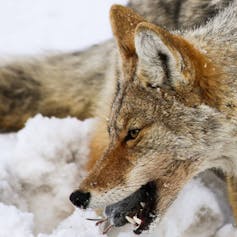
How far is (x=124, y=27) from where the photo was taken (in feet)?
12.6

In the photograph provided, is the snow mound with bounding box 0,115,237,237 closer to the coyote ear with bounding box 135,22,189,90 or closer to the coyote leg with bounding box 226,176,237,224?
the coyote leg with bounding box 226,176,237,224

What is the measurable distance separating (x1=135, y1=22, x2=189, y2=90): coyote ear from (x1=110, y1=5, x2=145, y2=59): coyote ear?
238mm

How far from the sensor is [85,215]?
449 cm

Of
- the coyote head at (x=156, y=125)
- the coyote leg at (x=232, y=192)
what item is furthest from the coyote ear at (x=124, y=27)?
the coyote leg at (x=232, y=192)

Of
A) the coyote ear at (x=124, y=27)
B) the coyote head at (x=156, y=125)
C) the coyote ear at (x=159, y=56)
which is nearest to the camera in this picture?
the coyote ear at (x=159, y=56)

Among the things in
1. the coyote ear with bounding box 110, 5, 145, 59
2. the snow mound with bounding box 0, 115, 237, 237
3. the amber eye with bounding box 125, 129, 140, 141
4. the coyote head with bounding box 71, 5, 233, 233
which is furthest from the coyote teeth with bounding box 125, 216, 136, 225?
the coyote ear with bounding box 110, 5, 145, 59

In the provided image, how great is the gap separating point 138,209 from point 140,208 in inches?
0.6

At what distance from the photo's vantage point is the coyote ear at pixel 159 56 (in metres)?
3.32

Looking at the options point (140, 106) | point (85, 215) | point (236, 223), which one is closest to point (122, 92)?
point (140, 106)

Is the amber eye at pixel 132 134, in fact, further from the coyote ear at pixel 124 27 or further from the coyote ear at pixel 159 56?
the coyote ear at pixel 124 27

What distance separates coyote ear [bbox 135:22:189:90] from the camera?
332cm

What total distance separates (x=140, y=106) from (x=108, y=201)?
0.61 metres

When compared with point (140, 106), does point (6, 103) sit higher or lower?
lower

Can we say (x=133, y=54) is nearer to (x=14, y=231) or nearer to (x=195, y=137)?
(x=195, y=137)
